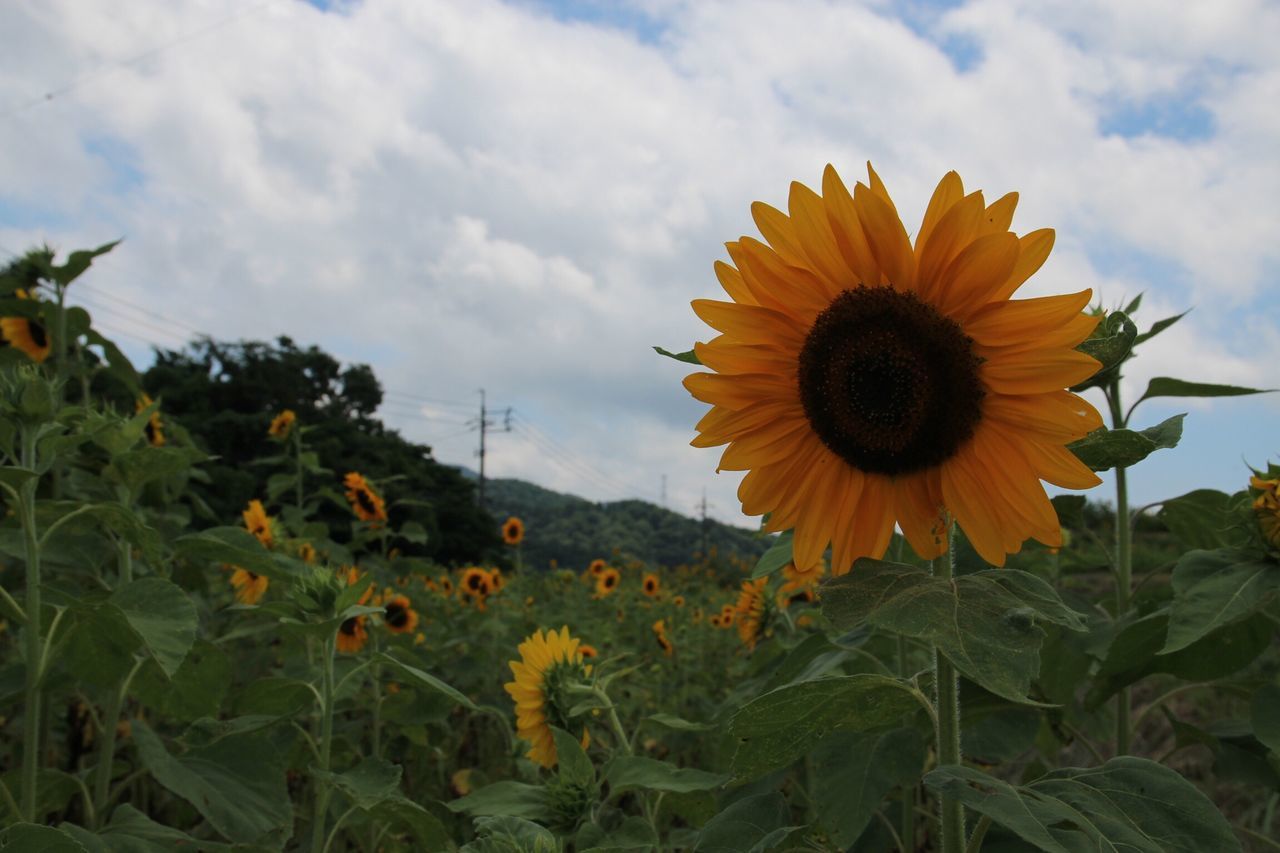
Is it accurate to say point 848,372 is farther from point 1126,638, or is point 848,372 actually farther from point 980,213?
point 1126,638

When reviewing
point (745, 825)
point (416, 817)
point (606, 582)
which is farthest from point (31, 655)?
point (606, 582)

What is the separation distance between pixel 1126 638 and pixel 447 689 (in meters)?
1.04

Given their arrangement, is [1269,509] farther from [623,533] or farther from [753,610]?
[623,533]

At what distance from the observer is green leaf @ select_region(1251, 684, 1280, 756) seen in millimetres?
1255

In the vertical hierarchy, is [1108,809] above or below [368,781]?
above

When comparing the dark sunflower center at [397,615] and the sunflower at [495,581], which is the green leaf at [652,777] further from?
the sunflower at [495,581]

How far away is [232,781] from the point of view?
1598mm

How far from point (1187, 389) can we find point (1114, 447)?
710 millimetres

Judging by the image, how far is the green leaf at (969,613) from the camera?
0.82m

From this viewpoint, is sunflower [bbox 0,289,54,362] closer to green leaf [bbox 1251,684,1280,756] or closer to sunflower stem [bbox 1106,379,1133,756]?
sunflower stem [bbox 1106,379,1133,756]

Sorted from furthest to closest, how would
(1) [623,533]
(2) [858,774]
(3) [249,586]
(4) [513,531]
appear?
(1) [623,533] → (4) [513,531] → (3) [249,586] → (2) [858,774]

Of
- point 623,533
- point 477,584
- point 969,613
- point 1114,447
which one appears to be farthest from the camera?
point 623,533

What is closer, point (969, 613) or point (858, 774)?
point (969, 613)

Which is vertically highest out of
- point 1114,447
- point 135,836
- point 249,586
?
point 1114,447
